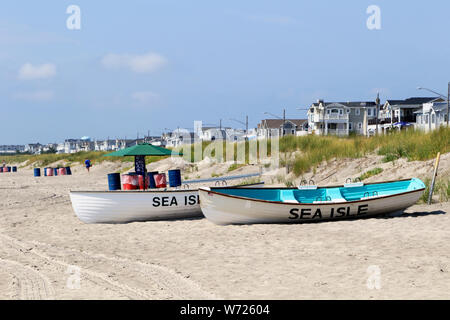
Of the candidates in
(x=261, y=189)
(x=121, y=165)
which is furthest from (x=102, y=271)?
(x=121, y=165)

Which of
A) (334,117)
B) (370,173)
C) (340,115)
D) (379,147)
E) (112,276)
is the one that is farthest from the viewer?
(334,117)

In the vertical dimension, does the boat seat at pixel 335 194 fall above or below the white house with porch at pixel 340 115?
below

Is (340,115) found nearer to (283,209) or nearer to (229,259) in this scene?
(283,209)

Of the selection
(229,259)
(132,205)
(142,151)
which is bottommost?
(229,259)

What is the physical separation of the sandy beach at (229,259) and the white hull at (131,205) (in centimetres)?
38

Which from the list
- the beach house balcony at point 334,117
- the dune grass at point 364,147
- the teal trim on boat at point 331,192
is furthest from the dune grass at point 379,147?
the beach house balcony at point 334,117

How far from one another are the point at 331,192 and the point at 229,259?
281 inches

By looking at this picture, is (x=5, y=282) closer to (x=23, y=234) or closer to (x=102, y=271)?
(x=102, y=271)

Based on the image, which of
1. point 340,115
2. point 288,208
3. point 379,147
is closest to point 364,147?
point 379,147

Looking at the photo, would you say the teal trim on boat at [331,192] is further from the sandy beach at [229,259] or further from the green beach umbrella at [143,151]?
the green beach umbrella at [143,151]

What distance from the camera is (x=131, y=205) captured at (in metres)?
16.8

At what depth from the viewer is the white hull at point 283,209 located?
49.4 feet

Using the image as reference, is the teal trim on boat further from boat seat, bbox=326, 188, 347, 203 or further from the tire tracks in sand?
the tire tracks in sand

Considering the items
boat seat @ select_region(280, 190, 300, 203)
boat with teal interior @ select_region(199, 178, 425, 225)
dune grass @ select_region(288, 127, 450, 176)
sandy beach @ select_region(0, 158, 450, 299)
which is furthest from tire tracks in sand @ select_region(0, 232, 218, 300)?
dune grass @ select_region(288, 127, 450, 176)
